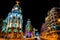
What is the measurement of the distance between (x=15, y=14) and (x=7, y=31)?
8.34m

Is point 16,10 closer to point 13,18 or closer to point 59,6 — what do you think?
point 13,18

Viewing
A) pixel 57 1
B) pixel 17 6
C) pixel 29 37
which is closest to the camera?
pixel 29 37

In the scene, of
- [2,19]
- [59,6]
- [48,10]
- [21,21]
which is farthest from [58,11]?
[2,19]

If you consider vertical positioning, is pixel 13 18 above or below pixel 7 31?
above

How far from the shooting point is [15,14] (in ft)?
137

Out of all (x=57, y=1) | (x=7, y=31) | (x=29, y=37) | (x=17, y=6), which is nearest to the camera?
(x=29, y=37)

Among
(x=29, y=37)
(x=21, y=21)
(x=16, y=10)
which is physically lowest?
(x=29, y=37)

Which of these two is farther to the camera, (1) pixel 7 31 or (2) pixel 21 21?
(2) pixel 21 21

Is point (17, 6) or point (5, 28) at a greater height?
point (17, 6)

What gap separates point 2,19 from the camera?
3666 cm

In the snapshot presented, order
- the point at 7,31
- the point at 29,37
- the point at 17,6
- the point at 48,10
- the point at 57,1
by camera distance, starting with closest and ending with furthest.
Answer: the point at 29,37 < the point at 7,31 < the point at 17,6 < the point at 57,1 < the point at 48,10

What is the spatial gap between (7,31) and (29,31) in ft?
25.2

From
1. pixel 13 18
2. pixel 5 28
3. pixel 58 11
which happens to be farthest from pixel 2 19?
pixel 58 11

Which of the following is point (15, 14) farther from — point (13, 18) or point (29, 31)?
point (29, 31)
